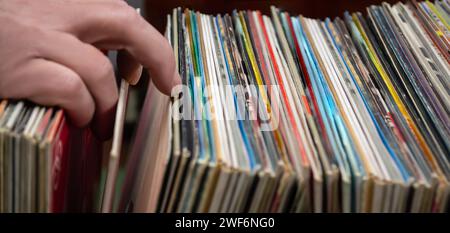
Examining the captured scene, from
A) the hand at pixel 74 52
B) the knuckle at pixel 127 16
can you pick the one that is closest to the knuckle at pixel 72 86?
the hand at pixel 74 52

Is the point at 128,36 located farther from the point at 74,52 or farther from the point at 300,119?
the point at 300,119

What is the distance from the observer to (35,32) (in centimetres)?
58

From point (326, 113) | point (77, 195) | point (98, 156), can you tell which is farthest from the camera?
point (98, 156)

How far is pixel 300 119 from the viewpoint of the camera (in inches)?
24.6

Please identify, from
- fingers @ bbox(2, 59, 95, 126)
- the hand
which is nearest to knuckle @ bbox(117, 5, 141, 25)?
the hand

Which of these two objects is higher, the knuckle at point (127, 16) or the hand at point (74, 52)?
the knuckle at point (127, 16)

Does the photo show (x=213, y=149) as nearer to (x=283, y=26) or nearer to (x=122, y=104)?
(x=122, y=104)

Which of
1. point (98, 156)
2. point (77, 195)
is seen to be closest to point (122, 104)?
point (77, 195)

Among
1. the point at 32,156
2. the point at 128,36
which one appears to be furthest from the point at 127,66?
the point at 32,156

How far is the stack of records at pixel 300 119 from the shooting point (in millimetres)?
534

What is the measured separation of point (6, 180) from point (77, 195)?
25 centimetres

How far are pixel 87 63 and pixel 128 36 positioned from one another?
0.25ft

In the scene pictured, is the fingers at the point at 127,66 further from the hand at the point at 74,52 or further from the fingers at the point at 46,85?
the fingers at the point at 46,85
